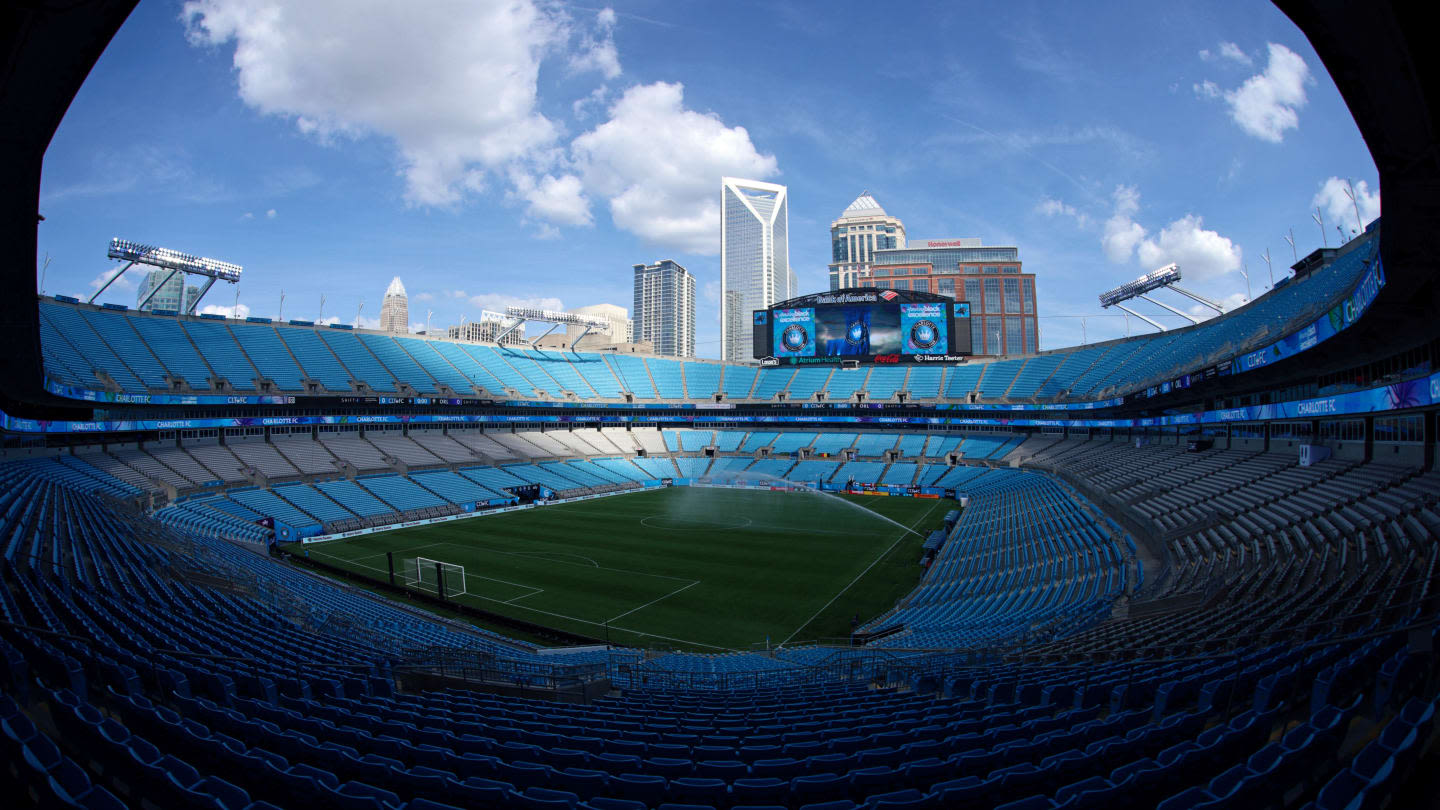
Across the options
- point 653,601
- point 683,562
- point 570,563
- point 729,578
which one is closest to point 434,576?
point 570,563

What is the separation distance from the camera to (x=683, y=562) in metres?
32.8

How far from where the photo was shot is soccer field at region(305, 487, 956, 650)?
80.3 ft

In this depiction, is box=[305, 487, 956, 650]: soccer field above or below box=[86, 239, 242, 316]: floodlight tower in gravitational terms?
below

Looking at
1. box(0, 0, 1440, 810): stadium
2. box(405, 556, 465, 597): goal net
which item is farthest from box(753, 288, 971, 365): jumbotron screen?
box(405, 556, 465, 597): goal net

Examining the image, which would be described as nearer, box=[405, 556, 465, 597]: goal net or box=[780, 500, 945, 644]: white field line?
box=[780, 500, 945, 644]: white field line

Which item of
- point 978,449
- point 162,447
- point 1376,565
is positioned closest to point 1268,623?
point 1376,565

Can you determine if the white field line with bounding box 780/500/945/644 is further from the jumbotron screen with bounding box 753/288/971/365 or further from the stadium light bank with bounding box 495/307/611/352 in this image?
the stadium light bank with bounding box 495/307/611/352

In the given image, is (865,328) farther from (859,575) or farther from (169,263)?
(169,263)

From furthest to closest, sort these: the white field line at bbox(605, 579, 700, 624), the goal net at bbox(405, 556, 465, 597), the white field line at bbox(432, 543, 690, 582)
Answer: the white field line at bbox(432, 543, 690, 582) → the goal net at bbox(405, 556, 465, 597) → the white field line at bbox(605, 579, 700, 624)

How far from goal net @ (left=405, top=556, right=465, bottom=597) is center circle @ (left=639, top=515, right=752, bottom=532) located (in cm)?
1386

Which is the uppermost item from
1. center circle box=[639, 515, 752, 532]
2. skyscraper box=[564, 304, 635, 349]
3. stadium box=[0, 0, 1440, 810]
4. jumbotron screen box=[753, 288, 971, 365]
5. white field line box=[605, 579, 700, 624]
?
skyscraper box=[564, 304, 635, 349]

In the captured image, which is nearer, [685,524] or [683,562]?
[683,562]

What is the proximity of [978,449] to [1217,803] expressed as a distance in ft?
194

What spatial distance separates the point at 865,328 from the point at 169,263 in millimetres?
60215
